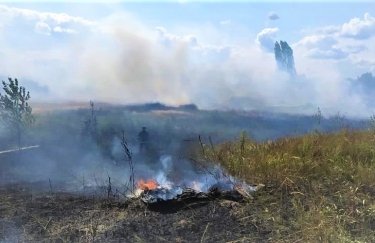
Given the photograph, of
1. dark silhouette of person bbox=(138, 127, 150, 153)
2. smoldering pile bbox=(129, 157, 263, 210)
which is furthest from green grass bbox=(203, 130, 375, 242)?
dark silhouette of person bbox=(138, 127, 150, 153)

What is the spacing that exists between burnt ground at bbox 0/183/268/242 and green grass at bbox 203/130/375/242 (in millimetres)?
219

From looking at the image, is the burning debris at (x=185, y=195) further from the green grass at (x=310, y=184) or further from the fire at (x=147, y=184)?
the fire at (x=147, y=184)

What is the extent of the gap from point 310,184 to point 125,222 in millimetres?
2393

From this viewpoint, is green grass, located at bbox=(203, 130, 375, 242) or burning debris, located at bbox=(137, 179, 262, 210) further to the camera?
burning debris, located at bbox=(137, 179, 262, 210)

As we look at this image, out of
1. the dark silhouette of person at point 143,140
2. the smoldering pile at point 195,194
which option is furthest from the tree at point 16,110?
the smoldering pile at point 195,194

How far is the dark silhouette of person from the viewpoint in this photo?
1267 cm

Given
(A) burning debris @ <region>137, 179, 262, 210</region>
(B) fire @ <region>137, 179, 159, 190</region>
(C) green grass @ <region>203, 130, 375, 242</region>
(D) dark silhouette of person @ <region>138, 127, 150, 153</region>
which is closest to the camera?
(C) green grass @ <region>203, 130, 375, 242</region>

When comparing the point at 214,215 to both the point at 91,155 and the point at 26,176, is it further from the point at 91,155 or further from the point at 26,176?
the point at 91,155

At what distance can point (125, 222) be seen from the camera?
17.5 ft

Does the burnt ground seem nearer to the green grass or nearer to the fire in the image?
the green grass

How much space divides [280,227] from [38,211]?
3091 millimetres

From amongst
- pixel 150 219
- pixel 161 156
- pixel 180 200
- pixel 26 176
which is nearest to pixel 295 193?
pixel 180 200

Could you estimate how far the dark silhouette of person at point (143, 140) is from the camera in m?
12.7

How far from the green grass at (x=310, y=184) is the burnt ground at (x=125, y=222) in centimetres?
22
